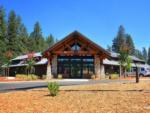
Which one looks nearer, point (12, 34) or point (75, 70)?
point (75, 70)

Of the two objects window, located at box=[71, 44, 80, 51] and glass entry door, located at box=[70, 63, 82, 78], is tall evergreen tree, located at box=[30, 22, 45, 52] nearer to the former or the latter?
glass entry door, located at box=[70, 63, 82, 78]

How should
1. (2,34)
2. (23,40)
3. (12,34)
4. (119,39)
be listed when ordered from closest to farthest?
(2,34), (12,34), (23,40), (119,39)

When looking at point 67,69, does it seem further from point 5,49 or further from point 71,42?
point 5,49

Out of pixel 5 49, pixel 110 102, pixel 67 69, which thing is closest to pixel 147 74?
pixel 67 69

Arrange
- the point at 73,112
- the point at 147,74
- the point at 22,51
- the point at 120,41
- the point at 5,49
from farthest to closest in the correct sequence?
the point at 120,41 → the point at 22,51 → the point at 5,49 → the point at 147,74 → the point at 73,112

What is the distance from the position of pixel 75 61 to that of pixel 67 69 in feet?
5.80

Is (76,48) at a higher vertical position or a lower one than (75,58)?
higher

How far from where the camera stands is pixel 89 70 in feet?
154

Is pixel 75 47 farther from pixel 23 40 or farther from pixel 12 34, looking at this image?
pixel 23 40

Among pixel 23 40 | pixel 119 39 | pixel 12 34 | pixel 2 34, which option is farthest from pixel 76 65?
pixel 119 39

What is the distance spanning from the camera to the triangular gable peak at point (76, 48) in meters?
45.2

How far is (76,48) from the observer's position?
4641cm

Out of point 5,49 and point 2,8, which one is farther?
point 2,8

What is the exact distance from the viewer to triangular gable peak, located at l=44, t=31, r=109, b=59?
45188 mm
